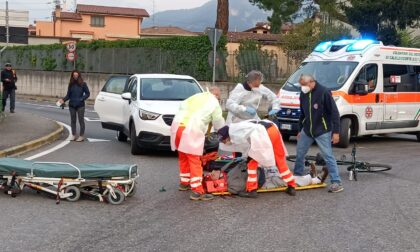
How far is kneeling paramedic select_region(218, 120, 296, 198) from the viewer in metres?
7.71

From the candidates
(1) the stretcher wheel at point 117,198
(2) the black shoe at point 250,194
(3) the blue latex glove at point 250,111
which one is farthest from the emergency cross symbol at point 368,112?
(1) the stretcher wheel at point 117,198

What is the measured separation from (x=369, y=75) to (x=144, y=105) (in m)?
5.69

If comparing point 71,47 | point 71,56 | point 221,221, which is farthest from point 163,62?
point 221,221

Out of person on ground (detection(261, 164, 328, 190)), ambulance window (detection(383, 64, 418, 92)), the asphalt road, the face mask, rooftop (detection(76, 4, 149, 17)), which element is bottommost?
the asphalt road

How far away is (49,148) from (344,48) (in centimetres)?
732

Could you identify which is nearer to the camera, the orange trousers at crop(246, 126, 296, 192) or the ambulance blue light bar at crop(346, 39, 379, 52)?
the orange trousers at crop(246, 126, 296, 192)

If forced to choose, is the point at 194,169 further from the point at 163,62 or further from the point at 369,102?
the point at 163,62

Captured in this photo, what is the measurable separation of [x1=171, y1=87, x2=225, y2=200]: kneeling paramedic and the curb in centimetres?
460

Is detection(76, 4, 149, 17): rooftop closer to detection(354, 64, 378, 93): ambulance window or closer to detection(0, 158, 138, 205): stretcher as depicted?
detection(354, 64, 378, 93): ambulance window

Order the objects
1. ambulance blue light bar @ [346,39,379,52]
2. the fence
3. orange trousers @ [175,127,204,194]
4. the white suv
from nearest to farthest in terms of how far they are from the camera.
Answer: orange trousers @ [175,127,204,194], the white suv, ambulance blue light bar @ [346,39,379,52], the fence

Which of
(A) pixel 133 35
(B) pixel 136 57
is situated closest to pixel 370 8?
(B) pixel 136 57

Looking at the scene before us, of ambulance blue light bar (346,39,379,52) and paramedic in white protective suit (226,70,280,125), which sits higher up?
ambulance blue light bar (346,39,379,52)

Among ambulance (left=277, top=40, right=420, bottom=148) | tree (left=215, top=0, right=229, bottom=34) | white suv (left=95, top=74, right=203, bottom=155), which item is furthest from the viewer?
tree (left=215, top=0, right=229, bottom=34)

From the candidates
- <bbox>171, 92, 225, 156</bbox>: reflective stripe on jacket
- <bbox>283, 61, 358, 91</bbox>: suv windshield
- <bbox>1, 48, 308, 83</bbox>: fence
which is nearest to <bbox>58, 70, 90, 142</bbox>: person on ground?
<bbox>283, 61, 358, 91</bbox>: suv windshield
